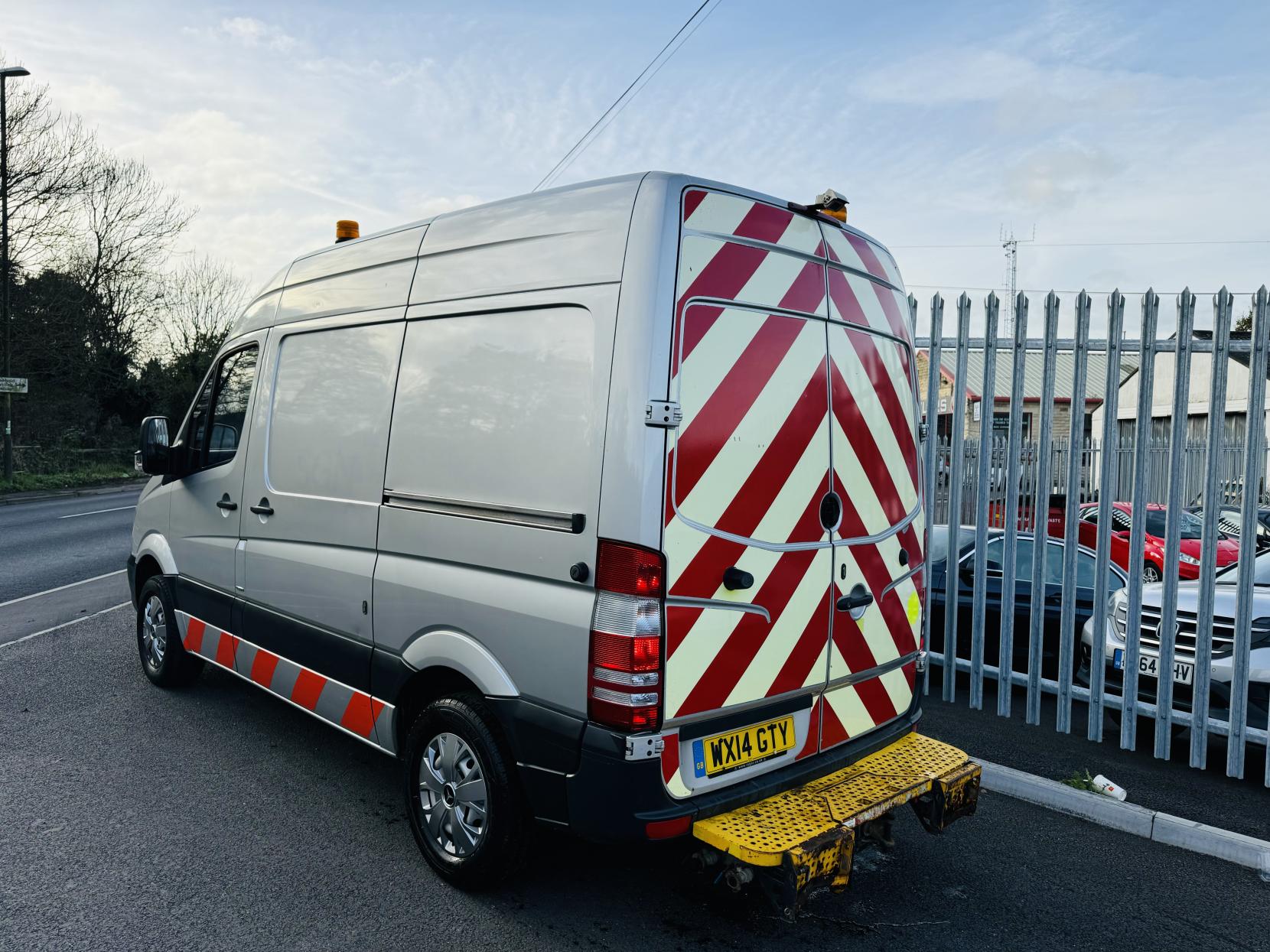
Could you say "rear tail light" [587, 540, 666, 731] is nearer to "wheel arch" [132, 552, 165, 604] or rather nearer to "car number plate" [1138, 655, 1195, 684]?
"car number plate" [1138, 655, 1195, 684]

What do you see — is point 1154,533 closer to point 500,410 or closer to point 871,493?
point 871,493

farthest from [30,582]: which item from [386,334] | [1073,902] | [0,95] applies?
[0,95]

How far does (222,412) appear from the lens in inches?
201

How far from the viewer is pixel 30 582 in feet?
33.6

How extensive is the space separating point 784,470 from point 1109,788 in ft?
8.58

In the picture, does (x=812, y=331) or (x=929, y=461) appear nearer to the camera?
(x=812, y=331)

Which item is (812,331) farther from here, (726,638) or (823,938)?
(823,938)

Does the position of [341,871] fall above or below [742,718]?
below

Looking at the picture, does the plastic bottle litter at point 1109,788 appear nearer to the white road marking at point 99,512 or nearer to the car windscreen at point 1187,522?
the car windscreen at point 1187,522

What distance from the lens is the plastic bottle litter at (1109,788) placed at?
14.3 ft

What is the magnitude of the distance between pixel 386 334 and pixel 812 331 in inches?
69.7

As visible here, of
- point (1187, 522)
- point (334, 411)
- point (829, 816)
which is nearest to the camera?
point (829, 816)

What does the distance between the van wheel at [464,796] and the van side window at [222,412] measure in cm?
223

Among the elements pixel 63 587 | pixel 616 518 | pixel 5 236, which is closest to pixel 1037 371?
pixel 616 518
